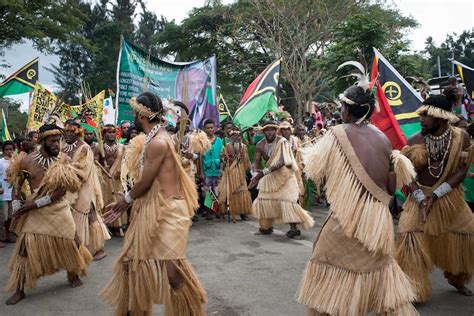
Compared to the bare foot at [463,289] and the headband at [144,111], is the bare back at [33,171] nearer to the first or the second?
the headband at [144,111]

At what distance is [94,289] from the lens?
5.19 m

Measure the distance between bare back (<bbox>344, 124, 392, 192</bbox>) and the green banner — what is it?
584cm

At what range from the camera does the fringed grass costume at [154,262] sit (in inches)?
138

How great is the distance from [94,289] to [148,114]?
8.32 ft

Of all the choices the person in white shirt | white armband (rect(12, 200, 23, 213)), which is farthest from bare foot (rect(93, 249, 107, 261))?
the person in white shirt

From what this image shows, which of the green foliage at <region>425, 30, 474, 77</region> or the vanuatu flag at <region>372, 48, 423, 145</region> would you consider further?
the green foliage at <region>425, 30, 474, 77</region>

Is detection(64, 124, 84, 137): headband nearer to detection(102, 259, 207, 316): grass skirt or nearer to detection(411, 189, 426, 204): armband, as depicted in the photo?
detection(102, 259, 207, 316): grass skirt

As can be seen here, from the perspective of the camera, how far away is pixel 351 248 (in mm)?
3264

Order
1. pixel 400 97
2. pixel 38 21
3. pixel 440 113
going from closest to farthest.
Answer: pixel 440 113, pixel 400 97, pixel 38 21

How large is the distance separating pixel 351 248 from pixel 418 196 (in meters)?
1.56

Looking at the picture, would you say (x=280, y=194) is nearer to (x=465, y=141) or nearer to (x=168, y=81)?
(x=465, y=141)

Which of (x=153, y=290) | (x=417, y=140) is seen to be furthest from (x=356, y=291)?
(x=417, y=140)

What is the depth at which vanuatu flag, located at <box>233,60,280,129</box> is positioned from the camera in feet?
31.2

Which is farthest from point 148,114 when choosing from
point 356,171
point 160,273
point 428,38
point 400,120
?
point 428,38
